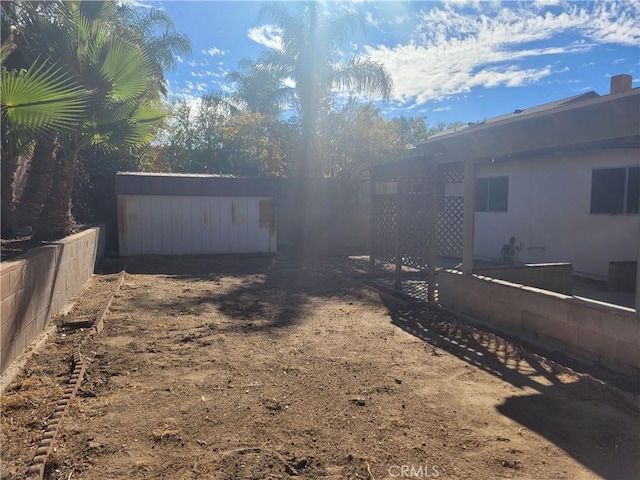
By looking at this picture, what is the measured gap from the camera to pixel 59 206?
Answer: 321 inches

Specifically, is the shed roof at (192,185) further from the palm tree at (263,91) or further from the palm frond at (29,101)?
the palm frond at (29,101)

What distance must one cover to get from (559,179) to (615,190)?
135cm

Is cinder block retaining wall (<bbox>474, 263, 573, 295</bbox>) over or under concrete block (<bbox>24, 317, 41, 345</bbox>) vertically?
over

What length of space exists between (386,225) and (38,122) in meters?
6.39

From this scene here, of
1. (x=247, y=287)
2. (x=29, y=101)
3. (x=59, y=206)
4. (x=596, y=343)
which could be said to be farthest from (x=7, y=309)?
(x=596, y=343)

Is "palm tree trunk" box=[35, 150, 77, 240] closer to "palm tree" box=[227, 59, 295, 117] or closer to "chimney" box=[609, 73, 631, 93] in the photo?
"palm tree" box=[227, 59, 295, 117]

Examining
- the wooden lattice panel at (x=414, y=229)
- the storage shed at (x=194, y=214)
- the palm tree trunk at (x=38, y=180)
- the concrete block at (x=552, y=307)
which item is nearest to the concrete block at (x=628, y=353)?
the concrete block at (x=552, y=307)

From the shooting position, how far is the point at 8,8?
22.0 ft

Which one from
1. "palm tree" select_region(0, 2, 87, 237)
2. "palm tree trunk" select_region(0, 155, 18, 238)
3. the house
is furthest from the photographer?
"palm tree trunk" select_region(0, 155, 18, 238)

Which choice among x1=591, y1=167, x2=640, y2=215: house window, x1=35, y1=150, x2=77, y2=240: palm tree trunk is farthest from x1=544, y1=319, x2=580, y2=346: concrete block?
x1=35, y1=150, x2=77, y2=240: palm tree trunk

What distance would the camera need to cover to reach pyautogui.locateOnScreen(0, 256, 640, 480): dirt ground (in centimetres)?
274

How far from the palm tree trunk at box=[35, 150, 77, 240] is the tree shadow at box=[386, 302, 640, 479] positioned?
6.59 m

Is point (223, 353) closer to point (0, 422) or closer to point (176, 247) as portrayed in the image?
point (0, 422)

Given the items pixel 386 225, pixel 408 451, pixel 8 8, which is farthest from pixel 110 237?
pixel 408 451
